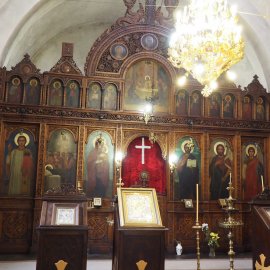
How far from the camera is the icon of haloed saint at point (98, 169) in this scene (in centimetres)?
971

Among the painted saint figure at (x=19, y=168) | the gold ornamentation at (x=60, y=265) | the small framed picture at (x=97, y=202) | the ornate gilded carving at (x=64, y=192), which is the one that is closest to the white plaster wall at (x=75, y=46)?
the painted saint figure at (x=19, y=168)

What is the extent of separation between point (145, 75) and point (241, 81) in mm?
4701

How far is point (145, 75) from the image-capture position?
34.3 ft

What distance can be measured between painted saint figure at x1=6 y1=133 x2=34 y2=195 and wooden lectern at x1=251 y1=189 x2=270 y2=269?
5.72 m

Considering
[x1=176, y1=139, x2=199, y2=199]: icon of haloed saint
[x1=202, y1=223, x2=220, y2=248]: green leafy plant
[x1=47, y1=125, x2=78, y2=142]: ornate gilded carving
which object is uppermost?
[x1=47, y1=125, x2=78, y2=142]: ornate gilded carving

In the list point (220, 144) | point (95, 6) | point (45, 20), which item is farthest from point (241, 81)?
point (45, 20)

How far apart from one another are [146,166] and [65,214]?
17.3 ft

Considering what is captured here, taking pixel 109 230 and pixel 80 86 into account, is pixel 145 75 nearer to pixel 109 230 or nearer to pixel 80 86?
pixel 80 86

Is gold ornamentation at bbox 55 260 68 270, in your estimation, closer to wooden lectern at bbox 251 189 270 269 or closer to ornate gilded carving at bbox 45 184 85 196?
ornate gilded carving at bbox 45 184 85 196

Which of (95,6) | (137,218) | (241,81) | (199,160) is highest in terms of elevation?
(95,6)

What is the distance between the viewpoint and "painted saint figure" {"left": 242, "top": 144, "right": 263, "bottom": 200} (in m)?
10.5

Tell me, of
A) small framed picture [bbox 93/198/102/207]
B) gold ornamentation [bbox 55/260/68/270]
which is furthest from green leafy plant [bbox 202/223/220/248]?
gold ornamentation [bbox 55/260/68/270]

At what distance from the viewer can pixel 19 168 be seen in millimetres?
9438

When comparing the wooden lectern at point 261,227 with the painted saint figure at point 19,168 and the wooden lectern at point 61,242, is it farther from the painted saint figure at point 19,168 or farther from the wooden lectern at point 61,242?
the painted saint figure at point 19,168
